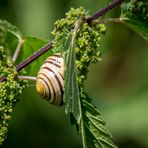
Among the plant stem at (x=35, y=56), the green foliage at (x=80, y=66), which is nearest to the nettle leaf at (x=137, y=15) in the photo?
the green foliage at (x=80, y=66)

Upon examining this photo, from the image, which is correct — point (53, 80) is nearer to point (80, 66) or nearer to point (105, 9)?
point (80, 66)

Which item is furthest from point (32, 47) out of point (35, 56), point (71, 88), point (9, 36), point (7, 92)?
point (71, 88)

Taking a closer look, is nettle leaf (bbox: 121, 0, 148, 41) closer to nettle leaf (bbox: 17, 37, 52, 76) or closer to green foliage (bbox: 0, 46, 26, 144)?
Result: green foliage (bbox: 0, 46, 26, 144)

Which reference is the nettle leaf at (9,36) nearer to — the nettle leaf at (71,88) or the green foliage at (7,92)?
the green foliage at (7,92)

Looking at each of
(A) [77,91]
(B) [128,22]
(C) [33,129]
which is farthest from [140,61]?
(A) [77,91]

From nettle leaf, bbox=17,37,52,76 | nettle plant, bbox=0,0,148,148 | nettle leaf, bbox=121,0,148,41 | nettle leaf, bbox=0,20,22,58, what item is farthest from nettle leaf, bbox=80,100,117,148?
nettle leaf, bbox=17,37,52,76

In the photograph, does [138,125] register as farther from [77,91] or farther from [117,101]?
[77,91]
